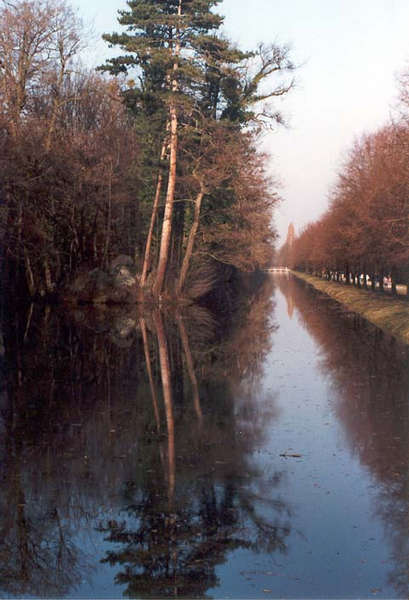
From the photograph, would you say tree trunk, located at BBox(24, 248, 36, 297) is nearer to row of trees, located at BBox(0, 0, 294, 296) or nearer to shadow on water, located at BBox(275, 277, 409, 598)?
Answer: row of trees, located at BBox(0, 0, 294, 296)

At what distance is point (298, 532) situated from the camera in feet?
18.1

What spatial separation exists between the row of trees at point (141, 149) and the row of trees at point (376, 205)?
6428mm

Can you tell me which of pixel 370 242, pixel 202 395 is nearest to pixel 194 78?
pixel 370 242

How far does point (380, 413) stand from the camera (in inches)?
391

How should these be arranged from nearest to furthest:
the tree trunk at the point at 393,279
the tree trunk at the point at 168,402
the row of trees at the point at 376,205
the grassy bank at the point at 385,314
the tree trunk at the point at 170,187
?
the tree trunk at the point at 168,402 < the grassy bank at the point at 385,314 < the row of trees at the point at 376,205 < the tree trunk at the point at 170,187 < the tree trunk at the point at 393,279

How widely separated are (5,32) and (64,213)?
31.1ft

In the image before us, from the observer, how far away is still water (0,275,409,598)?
4.75 meters

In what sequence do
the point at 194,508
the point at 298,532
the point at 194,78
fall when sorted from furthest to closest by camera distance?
the point at 194,78
the point at 194,508
the point at 298,532

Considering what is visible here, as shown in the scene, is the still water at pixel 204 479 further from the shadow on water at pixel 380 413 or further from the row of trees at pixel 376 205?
the row of trees at pixel 376 205

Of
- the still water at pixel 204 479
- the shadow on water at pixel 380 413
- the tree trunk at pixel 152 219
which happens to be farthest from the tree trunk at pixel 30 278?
the still water at pixel 204 479

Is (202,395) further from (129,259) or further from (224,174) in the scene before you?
(129,259)

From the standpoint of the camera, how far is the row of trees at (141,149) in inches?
1297

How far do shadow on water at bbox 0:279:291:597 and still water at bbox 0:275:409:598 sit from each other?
2 cm

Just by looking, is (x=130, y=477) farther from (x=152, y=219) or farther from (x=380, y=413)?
(x=152, y=219)
